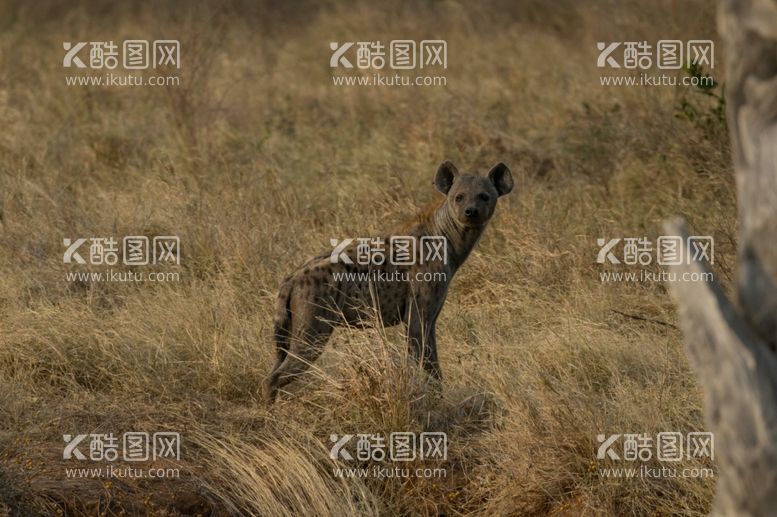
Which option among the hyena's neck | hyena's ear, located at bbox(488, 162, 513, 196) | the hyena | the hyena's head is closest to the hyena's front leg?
the hyena

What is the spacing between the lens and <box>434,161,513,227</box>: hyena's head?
745 centimetres

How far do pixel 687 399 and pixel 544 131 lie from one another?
5788mm

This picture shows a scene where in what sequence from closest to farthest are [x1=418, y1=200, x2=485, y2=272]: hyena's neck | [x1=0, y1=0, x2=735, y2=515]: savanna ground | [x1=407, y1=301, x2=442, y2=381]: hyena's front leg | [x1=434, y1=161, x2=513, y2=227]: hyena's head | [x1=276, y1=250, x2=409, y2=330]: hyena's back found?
[x1=0, y1=0, x2=735, y2=515]: savanna ground < [x1=276, y1=250, x2=409, y2=330]: hyena's back < [x1=407, y1=301, x2=442, y2=381]: hyena's front leg < [x1=434, y1=161, x2=513, y2=227]: hyena's head < [x1=418, y1=200, x2=485, y2=272]: hyena's neck

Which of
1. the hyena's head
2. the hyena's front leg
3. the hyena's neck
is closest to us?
the hyena's front leg

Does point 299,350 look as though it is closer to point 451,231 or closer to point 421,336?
point 421,336

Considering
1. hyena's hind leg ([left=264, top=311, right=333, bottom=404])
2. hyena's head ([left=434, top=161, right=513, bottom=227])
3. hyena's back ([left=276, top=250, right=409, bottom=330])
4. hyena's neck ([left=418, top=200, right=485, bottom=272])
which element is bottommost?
hyena's hind leg ([left=264, top=311, right=333, bottom=404])

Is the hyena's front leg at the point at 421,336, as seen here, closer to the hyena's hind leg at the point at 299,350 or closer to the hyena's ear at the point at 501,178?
the hyena's hind leg at the point at 299,350

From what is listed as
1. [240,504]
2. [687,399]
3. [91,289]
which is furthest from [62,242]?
[687,399]

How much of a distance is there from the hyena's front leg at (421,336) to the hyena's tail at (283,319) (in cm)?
67

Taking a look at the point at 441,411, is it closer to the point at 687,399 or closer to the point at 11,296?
the point at 687,399

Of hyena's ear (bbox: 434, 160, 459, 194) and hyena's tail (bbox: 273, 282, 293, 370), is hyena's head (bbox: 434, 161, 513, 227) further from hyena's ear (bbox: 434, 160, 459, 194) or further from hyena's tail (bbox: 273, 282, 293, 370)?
hyena's tail (bbox: 273, 282, 293, 370)

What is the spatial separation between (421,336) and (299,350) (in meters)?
0.71

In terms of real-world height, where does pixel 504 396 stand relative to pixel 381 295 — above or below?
below

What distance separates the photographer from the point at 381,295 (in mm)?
7219
